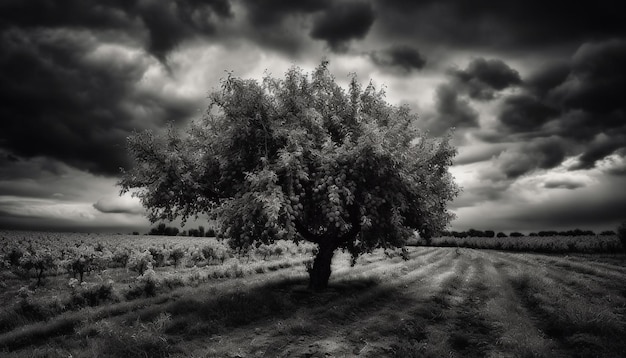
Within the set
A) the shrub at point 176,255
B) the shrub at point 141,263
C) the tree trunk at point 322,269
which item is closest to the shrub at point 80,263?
the shrub at point 141,263

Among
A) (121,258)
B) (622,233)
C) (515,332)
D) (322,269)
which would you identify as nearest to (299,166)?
(322,269)

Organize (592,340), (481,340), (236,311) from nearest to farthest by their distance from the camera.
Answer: (592,340), (481,340), (236,311)

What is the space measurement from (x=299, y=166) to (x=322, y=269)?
308 inches

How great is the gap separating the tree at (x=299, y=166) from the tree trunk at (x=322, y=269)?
25cm

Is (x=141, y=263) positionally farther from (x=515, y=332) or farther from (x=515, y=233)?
(x=515, y=233)

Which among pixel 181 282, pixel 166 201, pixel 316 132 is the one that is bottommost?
pixel 181 282

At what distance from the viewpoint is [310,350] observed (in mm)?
11320

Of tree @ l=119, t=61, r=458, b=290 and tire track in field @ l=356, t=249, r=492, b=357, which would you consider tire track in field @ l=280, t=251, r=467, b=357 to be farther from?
tree @ l=119, t=61, r=458, b=290

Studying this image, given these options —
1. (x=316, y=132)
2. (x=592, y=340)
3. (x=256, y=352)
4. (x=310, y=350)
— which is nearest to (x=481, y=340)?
(x=592, y=340)

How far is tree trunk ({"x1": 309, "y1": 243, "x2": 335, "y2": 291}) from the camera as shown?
66.9 feet

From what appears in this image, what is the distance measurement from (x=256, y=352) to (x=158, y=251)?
34439 mm

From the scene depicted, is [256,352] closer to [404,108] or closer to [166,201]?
[166,201]

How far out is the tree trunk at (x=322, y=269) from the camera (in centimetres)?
2041

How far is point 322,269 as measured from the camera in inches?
809
